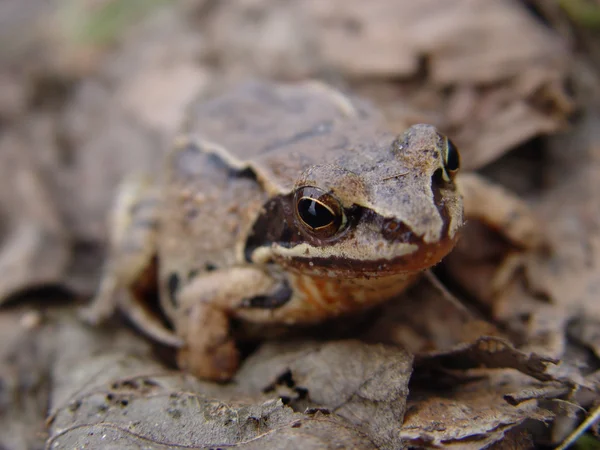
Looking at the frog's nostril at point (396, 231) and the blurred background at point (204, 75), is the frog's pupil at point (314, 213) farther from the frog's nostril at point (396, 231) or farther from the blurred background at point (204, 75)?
the blurred background at point (204, 75)

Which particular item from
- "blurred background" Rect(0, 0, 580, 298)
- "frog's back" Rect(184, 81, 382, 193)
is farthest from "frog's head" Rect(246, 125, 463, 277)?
"blurred background" Rect(0, 0, 580, 298)

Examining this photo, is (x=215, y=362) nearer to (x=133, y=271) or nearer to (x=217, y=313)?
(x=217, y=313)

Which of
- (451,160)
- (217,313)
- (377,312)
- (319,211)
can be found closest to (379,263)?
(319,211)

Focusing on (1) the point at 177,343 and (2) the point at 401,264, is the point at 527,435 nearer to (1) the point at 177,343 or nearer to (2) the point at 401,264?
(2) the point at 401,264

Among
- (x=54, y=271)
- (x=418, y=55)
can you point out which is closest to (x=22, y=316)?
(x=54, y=271)

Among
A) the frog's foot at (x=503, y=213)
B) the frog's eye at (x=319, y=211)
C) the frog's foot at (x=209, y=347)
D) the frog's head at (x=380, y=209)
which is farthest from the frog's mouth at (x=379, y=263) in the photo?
the frog's foot at (x=503, y=213)
